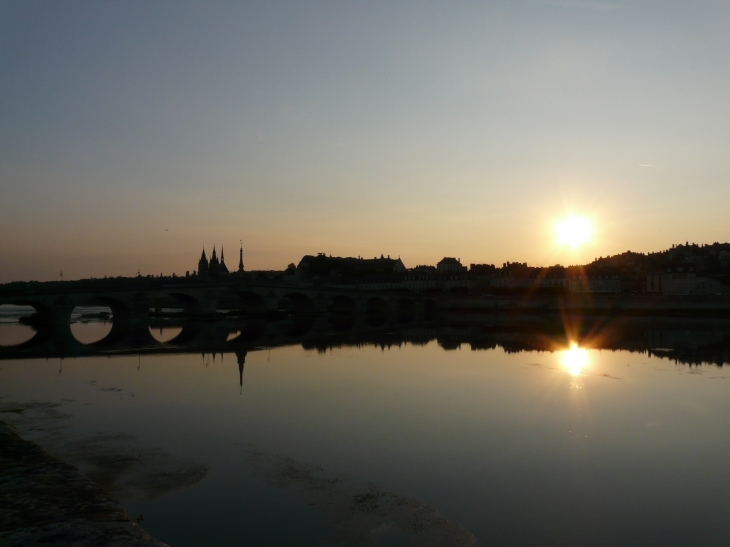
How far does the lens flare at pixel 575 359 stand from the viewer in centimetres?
2691

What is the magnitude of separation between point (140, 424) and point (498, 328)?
39.6 meters

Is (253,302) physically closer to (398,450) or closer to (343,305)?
(343,305)

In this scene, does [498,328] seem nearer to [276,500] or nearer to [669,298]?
[669,298]

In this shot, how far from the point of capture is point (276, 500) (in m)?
10.4

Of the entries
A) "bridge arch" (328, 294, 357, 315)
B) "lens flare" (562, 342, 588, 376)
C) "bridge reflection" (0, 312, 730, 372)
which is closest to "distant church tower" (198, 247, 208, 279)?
"bridge arch" (328, 294, 357, 315)

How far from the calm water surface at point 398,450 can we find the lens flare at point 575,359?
3.25 feet

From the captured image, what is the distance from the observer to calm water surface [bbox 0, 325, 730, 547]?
9.49 metres

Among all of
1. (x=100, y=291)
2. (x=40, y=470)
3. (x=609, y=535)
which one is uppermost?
(x=100, y=291)

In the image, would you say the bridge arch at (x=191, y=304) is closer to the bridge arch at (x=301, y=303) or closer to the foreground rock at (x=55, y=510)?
the bridge arch at (x=301, y=303)

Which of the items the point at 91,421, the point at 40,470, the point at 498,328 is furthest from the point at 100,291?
the point at 40,470

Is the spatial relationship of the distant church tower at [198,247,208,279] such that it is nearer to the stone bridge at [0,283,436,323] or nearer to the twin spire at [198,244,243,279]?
the twin spire at [198,244,243,279]

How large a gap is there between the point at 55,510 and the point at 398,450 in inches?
Result: 291

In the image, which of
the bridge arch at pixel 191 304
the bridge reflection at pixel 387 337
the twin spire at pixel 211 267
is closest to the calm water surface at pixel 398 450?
the bridge reflection at pixel 387 337

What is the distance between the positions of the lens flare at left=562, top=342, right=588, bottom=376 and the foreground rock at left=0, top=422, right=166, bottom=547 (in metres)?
20.5
